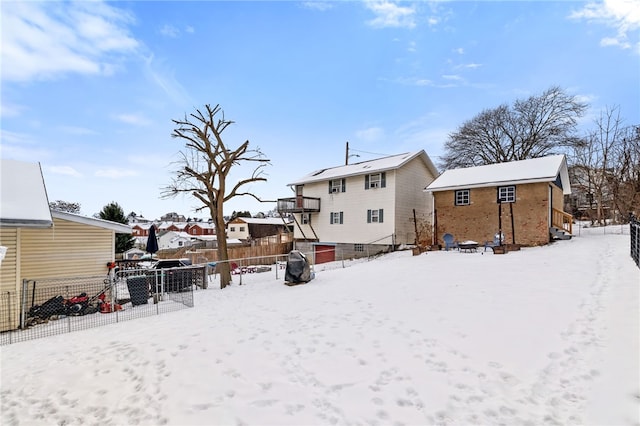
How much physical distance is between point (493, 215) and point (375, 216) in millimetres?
7425

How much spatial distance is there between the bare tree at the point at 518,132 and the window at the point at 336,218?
16.4 metres

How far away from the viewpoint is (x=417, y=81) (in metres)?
18.7

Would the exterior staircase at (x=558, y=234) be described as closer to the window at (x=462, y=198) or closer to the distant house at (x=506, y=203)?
the distant house at (x=506, y=203)

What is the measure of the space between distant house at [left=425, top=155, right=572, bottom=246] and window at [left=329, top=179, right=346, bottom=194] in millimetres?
7485

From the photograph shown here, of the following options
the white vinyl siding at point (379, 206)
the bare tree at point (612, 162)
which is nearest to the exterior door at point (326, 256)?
the white vinyl siding at point (379, 206)

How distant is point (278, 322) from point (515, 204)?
14776 millimetres

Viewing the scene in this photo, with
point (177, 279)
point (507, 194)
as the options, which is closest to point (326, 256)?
point (507, 194)

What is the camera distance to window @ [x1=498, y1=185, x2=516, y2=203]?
15812 mm

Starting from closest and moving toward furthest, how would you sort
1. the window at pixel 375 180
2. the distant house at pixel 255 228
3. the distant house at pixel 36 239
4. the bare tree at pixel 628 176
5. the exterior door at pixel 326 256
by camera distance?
1. the distant house at pixel 36 239
2. the bare tree at pixel 628 176
3. the window at pixel 375 180
4. the exterior door at pixel 326 256
5. the distant house at pixel 255 228

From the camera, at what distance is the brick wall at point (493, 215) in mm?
15023

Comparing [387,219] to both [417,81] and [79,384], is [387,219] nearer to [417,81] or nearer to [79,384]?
[417,81]

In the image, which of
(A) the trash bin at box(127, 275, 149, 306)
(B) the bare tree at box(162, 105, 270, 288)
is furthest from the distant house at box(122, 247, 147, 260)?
(A) the trash bin at box(127, 275, 149, 306)

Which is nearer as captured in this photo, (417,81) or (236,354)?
(236,354)

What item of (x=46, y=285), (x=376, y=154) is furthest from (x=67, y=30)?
(x=376, y=154)
